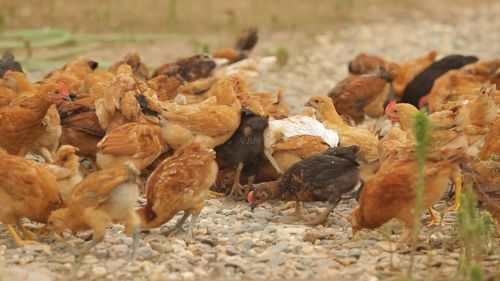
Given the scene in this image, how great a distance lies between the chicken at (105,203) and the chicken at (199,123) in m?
1.90

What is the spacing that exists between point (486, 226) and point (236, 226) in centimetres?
237

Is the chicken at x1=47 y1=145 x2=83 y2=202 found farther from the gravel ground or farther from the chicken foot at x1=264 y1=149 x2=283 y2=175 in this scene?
the chicken foot at x1=264 y1=149 x2=283 y2=175

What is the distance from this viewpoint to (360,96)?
40.1 ft

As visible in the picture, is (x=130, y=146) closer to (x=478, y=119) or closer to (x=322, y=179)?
(x=322, y=179)

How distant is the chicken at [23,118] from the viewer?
930 centimetres

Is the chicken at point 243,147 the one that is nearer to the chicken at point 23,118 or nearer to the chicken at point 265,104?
the chicken at point 265,104

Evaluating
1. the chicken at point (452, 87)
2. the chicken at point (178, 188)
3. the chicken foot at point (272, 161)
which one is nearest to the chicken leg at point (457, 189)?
the chicken foot at point (272, 161)

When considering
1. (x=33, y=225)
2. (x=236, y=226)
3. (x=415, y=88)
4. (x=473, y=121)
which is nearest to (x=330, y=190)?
(x=236, y=226)

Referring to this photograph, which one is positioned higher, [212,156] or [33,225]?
[212,156]

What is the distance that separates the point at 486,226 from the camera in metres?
6.76

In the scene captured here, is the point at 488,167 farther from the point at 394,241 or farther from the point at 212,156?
the point at 212,156

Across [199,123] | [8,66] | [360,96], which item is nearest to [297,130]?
[199,123]

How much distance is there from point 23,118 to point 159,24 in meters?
9.05

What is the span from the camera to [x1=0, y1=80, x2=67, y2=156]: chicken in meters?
9.30
